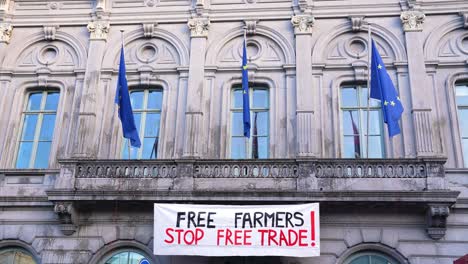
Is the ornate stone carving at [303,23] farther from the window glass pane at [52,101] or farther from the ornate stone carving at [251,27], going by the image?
the window glass pane at [52,101]

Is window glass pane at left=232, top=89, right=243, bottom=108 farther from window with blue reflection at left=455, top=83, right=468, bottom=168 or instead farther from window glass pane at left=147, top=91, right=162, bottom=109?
window with blue reflection at left=455, top=83, right=468, bottom=168

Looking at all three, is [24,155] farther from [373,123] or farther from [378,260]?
[378,260]

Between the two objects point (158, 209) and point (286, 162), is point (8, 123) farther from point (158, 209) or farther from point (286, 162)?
point (286, 162)

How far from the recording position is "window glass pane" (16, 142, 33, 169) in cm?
1730

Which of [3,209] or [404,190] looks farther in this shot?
[3,209]

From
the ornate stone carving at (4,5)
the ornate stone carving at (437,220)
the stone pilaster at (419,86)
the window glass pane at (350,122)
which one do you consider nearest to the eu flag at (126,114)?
the ornate stone carving at (4,5)

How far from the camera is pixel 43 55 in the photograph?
61.8ft

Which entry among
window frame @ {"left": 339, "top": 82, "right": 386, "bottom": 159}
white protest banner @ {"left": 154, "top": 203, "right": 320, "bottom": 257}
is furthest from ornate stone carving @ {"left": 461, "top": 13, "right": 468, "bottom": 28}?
white protest banner @ {"left": 154, "top": 203, "right": 320, "bottom": 257}

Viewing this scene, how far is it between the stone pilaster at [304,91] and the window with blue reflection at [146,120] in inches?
187

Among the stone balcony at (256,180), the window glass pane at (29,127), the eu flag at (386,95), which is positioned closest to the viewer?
the stone balcony at (256,180)

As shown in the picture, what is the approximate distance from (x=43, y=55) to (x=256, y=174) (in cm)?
931

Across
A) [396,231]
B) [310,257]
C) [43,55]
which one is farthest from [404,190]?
[43,55]

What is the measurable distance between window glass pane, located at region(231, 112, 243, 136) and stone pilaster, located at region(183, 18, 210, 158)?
1090mm

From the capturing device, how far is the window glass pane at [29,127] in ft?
58.1
